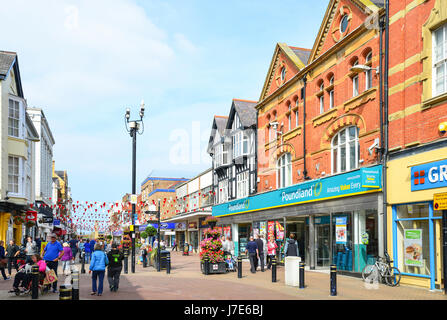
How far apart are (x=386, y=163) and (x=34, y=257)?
40.8ft

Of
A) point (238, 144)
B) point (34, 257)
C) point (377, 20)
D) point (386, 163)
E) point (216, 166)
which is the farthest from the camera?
point (216, 166)

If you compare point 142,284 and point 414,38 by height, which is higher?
point 414,38

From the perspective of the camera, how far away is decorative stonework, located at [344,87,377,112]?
715 inches

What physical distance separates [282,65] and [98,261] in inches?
714

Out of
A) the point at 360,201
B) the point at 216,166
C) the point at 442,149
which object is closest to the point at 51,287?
the point at 360,201

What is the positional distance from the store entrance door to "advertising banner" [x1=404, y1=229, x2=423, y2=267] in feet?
18.5

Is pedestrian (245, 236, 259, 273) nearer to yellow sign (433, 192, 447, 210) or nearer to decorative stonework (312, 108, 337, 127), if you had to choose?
decorative stonework (312, 108, 337, 127)

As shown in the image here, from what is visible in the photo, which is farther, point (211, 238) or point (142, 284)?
point (211, 238)

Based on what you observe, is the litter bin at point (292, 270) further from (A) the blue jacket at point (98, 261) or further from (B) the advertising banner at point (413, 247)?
(A) the blue jacket at point (98, 261)

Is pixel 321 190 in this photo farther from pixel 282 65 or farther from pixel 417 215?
pixel 282 65

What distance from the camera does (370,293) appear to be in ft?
44.6

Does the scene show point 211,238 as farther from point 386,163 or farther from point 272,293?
point 386,163

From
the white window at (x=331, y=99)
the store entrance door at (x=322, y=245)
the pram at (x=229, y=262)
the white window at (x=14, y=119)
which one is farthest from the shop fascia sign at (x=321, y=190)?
the white window at (x=14, y=119)

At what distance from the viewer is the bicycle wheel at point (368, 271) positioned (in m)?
15.7
